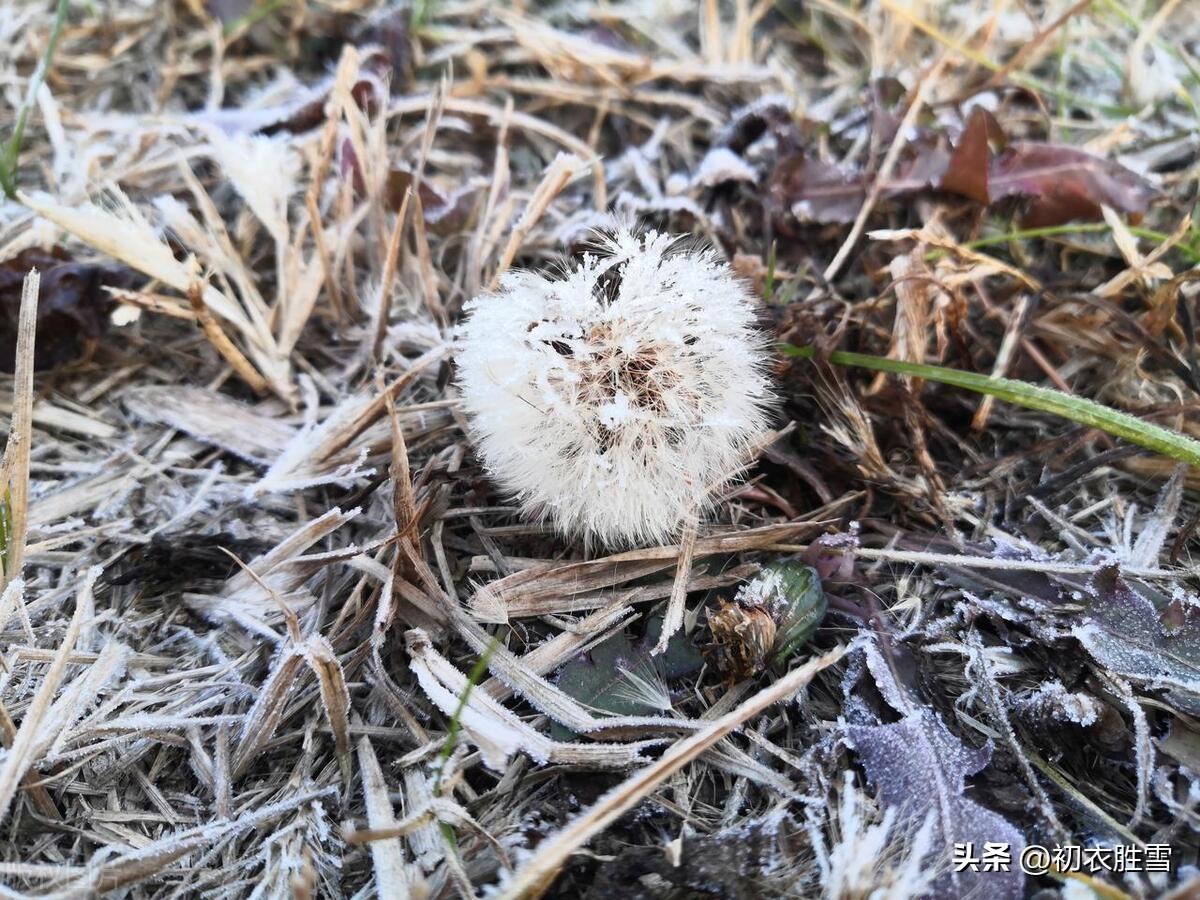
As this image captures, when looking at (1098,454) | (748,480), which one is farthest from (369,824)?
(1098,454)

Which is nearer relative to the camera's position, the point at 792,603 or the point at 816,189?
the point at 792,603

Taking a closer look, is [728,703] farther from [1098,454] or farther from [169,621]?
[169,621]

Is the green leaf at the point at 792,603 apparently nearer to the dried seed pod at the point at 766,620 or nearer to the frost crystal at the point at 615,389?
the dried seed pod at the point at 766,620

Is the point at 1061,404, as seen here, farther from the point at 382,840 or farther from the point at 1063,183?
the point at 382,840

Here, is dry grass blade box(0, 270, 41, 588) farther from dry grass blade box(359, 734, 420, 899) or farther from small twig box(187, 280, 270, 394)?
dry grass blade box(359, 734, 420, 899)

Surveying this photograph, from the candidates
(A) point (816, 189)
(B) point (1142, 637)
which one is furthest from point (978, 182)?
(B) point (1142, 637)

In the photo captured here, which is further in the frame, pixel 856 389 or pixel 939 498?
pixel 856 389

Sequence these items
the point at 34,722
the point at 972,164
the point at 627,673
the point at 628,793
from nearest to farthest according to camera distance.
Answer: the point at 628,793 < the point at 34,722 < the point at 627,673 < the point at 972,164

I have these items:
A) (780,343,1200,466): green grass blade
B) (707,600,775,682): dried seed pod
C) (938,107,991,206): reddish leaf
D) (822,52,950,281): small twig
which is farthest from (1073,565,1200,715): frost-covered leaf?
(938,107,991,206): reddish leaf
